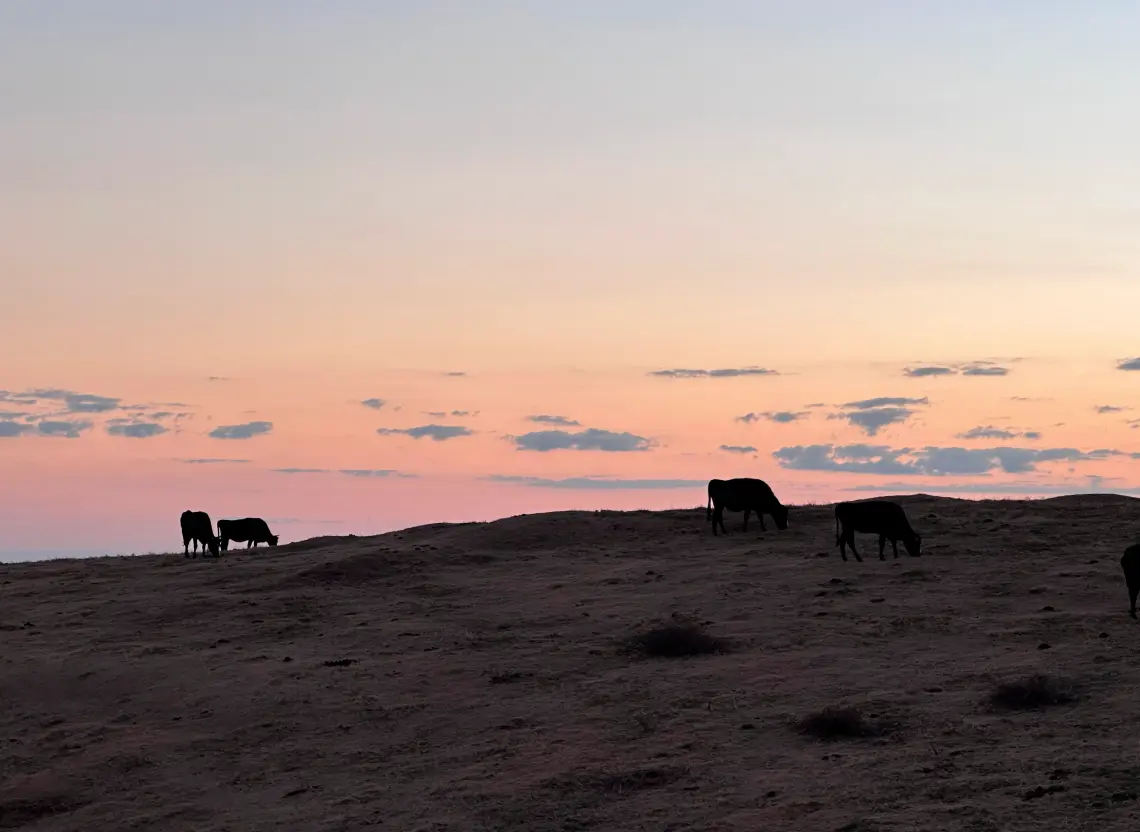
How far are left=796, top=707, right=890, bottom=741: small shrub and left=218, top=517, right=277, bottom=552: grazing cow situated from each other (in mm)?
30929

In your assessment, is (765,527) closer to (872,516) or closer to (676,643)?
(872,516)

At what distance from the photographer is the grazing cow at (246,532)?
48.7 metres

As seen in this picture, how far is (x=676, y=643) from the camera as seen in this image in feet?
87.8

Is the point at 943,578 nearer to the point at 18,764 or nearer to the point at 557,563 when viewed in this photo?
the point at 557,563

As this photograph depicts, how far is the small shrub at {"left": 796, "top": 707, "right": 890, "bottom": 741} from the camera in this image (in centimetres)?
2084

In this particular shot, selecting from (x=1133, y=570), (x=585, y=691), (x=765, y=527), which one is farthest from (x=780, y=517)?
(x=585, y=691)

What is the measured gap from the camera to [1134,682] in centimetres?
2164

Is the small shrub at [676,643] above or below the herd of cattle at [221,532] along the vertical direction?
below

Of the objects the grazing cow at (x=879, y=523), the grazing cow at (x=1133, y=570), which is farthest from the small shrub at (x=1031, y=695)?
the grazing cow at (x=879, y=523)

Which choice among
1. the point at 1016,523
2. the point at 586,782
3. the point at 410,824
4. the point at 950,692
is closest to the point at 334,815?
the point at 410,824

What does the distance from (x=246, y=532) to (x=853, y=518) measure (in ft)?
80.2

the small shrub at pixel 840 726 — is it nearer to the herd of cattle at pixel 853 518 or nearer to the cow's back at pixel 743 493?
the herd of cattle at pixel 853 518

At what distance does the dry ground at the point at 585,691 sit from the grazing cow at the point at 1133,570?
57 cm

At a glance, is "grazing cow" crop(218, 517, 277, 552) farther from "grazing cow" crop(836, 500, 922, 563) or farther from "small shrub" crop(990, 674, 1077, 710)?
"small shrub" crop(990, 674, 1077, 710)
